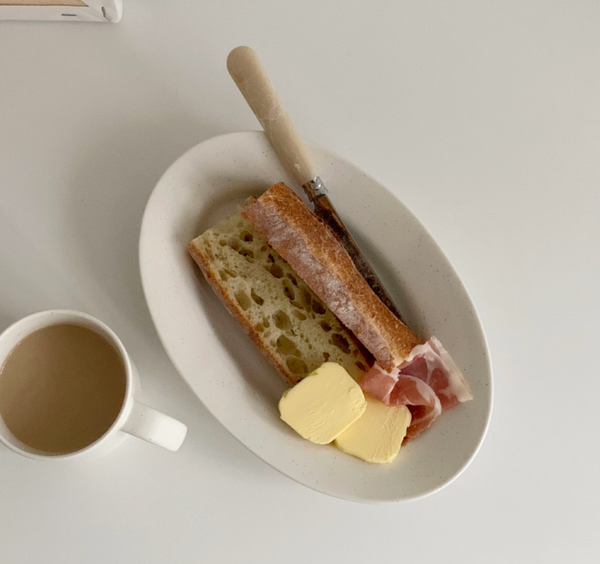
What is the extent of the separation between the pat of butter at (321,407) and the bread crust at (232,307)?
6 centimetres

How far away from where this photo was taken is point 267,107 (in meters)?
0.88

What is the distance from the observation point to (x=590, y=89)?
1.09 metres

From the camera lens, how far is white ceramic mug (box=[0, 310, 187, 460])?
703mm

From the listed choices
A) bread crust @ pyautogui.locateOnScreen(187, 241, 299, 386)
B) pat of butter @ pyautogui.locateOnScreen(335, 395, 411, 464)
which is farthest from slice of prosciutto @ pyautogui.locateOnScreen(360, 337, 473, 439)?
bread crust @ pyautogui.locateOnScreen(187, 241, 299, 386)

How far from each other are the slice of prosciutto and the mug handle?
325 millimetres

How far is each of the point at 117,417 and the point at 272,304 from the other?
0.32 metres

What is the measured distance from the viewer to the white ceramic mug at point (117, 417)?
70 cm

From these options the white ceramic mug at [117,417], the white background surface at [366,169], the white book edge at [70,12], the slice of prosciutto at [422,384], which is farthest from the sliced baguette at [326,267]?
the white book edge at [70,12]

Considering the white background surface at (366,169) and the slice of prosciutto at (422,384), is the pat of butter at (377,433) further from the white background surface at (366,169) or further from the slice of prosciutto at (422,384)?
the white background surface at (366,169)

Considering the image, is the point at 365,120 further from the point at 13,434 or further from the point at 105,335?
the point at 13,434

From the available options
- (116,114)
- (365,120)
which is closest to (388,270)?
(365,120)

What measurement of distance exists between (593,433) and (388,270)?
1.68 ft

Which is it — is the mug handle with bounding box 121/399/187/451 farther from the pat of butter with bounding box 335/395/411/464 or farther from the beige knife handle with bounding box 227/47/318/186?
the beige knife handle with bounding box 227/47/318/186

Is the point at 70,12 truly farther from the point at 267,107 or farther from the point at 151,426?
the point at 151,426
